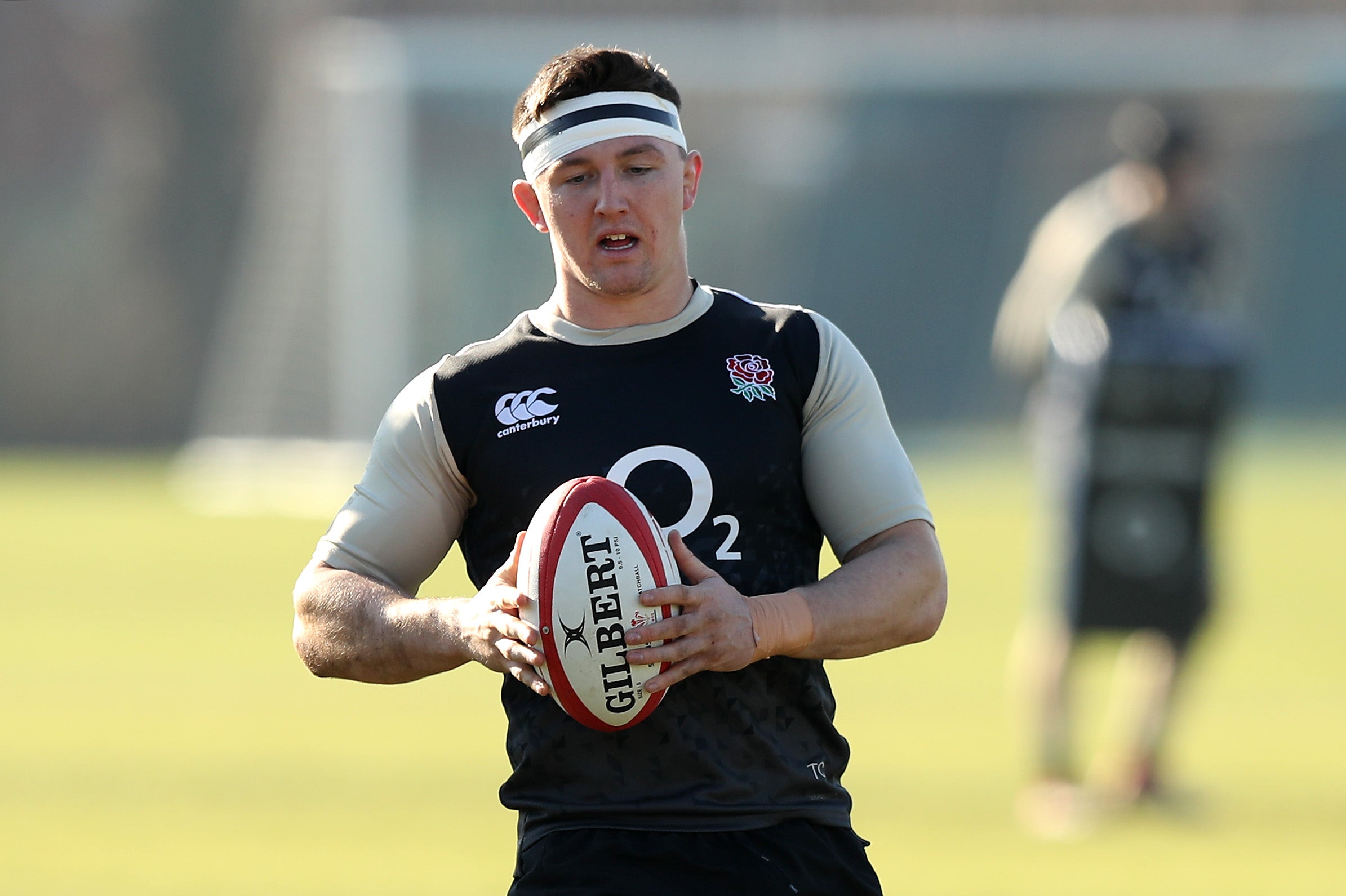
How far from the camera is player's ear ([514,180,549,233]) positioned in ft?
12.5

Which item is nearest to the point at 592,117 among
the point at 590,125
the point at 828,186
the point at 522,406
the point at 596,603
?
→ the point at 590,125

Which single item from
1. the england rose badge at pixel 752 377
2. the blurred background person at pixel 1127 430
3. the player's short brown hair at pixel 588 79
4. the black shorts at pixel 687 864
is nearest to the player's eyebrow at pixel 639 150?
the player's short brown hair at pixel 588 79

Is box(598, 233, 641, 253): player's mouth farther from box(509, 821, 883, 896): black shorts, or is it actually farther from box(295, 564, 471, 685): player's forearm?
box(509, 821, 883, 896): black shorts

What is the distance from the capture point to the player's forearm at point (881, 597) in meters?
3.39

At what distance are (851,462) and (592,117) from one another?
81 cm

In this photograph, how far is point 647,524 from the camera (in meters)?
3.35

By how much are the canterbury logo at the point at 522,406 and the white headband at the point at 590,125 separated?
413 mm

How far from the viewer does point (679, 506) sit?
138 inches

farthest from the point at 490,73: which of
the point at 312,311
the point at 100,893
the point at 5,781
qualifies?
the point at 100,893

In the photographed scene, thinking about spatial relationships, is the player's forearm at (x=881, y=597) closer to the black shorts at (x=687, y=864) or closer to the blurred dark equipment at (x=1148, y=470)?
the black shorts at (x=687, y=864)

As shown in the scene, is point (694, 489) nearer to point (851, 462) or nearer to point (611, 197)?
point (851, 462)

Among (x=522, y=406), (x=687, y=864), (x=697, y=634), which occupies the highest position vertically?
(x=522, y=406)

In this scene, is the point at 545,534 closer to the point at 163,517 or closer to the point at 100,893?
the point at 100,893

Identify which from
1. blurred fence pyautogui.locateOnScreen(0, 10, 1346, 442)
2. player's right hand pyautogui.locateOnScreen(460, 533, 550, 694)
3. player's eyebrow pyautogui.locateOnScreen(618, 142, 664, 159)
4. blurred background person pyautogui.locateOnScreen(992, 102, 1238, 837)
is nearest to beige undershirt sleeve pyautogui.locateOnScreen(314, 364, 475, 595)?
player's right hand pyautogui.locateOnScreen(460, 533, 550, 694)
